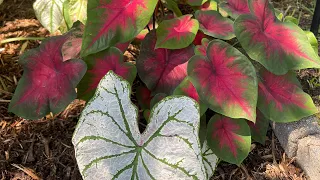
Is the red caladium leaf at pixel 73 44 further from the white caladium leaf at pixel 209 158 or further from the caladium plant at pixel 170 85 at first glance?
the white caladium leaf at pixel 209 158

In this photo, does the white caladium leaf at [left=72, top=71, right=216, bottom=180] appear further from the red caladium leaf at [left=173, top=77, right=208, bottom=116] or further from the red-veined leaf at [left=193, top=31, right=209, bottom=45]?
the red-veined leaf at [left=193, top=31, right=209, bottom=45]

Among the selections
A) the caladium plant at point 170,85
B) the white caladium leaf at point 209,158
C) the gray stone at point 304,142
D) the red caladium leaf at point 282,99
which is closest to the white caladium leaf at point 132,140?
the caladium plant at point 170,85

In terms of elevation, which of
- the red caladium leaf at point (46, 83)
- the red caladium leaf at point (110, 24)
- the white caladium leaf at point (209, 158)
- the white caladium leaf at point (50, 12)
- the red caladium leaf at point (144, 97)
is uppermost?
the red caladium leaf at point (110, 24)

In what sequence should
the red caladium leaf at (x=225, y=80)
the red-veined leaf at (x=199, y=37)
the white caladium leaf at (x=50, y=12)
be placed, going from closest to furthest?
the red caladium leaf at (x=225, y=80), the red-veined leaf at (x=199, y=37), the white caladium leaf at (x=50, y=12)

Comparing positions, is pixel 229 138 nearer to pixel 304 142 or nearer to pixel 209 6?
pixel 304 142

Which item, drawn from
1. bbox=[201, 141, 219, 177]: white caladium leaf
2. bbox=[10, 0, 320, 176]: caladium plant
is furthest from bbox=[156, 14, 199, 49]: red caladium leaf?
bbox=[201, 141, 219, 177]: white caladium leaf

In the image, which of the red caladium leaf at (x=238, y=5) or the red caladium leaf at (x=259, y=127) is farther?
the red caladium leaf at (x=238, y=5)

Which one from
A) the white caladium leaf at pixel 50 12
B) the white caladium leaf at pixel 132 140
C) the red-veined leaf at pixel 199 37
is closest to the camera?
the white caladium leaf at pixel 132 140
